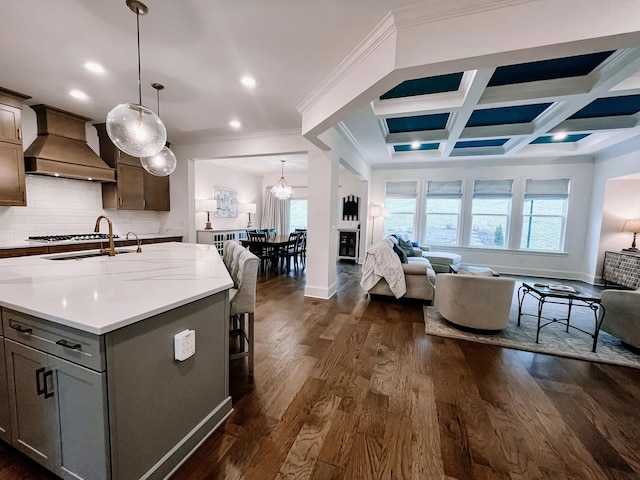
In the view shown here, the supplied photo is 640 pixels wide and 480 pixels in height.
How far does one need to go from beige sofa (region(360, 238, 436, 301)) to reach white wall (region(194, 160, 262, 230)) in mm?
4616

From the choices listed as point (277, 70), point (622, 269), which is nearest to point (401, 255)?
point (277, 70)

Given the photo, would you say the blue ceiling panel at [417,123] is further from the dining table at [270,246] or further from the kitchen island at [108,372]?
the kitchen island at [108,372]

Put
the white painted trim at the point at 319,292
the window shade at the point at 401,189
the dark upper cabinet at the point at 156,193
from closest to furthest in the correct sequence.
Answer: the white painted trim at the point at 319,292 → the dark upper cabinet at the point at 156,193 → the window shade at the point at 401,189

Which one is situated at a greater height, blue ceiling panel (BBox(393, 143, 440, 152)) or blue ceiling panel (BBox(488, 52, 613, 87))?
blue ceiling panel (BBox(393, 143, 440, 152))

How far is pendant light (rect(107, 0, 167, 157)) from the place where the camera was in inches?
71.6

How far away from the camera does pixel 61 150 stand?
12.0 feet

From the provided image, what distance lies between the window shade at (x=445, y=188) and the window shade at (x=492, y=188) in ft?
1.23

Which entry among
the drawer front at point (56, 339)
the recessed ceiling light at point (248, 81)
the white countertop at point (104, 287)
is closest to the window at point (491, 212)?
the recessed ceiling light at point (248, 81)

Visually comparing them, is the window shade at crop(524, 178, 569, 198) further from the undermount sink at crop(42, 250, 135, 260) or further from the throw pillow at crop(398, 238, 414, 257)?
the undermount sink at crop(42, 250, 135, 260)

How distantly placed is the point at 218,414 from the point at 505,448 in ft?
5.62

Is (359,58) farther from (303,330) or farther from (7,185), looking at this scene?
(7,185)

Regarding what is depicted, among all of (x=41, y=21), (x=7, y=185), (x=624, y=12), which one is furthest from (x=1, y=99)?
(x=624, y=12)

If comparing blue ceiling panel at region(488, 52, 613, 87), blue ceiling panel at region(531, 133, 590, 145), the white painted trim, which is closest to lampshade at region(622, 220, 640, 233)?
blue ceiling panel at region(531, 133, 590, 145)

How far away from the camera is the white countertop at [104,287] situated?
3.49 ft
